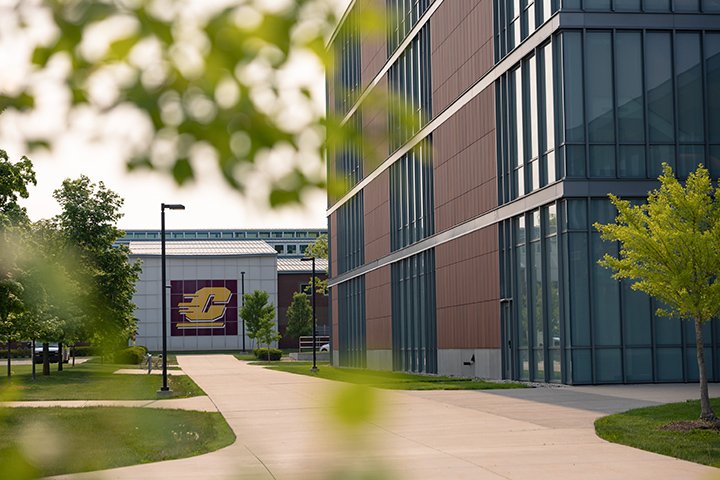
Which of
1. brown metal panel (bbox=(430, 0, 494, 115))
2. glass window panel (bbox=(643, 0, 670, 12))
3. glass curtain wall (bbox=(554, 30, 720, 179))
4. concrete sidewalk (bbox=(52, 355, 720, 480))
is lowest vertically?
concrete sidewalk (bbox=(52, 355, 720, 480))

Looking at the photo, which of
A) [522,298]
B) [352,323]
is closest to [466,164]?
[522,298]

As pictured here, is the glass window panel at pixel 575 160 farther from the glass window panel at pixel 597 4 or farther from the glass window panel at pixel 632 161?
the glass window panel at pixel 597 4

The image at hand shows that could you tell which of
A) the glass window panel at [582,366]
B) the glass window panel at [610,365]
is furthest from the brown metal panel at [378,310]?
the glass window panel at [610,365]

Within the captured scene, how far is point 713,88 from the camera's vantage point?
2986 cm

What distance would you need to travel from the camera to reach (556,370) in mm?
29953

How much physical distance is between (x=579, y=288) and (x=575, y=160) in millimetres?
3705

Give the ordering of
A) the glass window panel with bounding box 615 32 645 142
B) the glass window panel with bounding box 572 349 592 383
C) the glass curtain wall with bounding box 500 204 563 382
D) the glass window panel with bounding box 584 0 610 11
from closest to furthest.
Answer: the glass window panel with bounding box 572 349 592 383
the glass window panel with bounding box 615 32 645 142
the glass window panel with bounding box 584 0 610 11
the glass curtain wall with bounding box 500 204 563 382

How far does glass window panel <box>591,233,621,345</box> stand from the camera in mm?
28969

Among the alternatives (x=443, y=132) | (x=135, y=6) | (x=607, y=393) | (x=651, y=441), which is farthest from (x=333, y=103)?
(x=443, y=132)

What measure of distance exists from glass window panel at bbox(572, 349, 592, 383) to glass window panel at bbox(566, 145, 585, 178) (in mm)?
5095

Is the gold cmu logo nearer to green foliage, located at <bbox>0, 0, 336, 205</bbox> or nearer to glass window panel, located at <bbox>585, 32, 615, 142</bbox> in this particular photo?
glass window panel, located at <bbox>585, 32, 615, 142</bbox>

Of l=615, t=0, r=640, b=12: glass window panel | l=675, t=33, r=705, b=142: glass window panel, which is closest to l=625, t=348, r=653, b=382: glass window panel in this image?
l=675, t=33, r=705, b=142: glass window panel

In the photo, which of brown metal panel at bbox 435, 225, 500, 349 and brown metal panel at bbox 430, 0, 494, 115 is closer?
brown metal panel at bbox 435, 225, 500, 349

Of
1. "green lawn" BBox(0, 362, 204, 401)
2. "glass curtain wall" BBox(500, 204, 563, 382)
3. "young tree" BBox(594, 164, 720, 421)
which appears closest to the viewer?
"young tree" BBox(594, 164, 720, 421)
